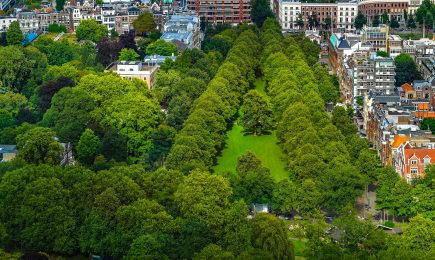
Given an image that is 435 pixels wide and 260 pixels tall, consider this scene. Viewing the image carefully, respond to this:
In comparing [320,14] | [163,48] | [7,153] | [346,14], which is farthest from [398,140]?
[320,14]

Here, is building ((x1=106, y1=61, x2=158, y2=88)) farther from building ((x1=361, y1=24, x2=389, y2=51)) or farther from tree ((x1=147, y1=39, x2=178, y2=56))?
building ((x1=361, y1=24, x2=389, y2=51))

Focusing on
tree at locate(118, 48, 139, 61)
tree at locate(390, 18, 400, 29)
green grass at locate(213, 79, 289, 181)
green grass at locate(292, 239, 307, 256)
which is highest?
tree at locate(390, 18, 400, 29)

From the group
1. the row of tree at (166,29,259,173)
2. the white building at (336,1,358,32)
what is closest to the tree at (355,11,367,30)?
the white building at (336,1,358,32)

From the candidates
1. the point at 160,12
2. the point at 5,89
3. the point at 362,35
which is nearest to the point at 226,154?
the point at 5,89

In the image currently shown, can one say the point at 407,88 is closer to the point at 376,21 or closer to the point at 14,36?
the point at 376,21

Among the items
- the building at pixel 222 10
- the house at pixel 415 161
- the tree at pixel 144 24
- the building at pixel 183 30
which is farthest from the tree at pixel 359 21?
the house at pixel 415 161

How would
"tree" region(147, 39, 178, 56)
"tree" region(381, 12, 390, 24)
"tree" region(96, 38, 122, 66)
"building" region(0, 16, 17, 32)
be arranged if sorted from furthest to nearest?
"tree" region(381, 12, 390, 24) < "building" region(0, 16, 17, 32) < "tree" region(96, 38, 122, 66) < "tree" region(147, 39, 178, 56)

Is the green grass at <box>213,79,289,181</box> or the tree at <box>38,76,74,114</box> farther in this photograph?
the tree at <box>38,76,74,114</box>
